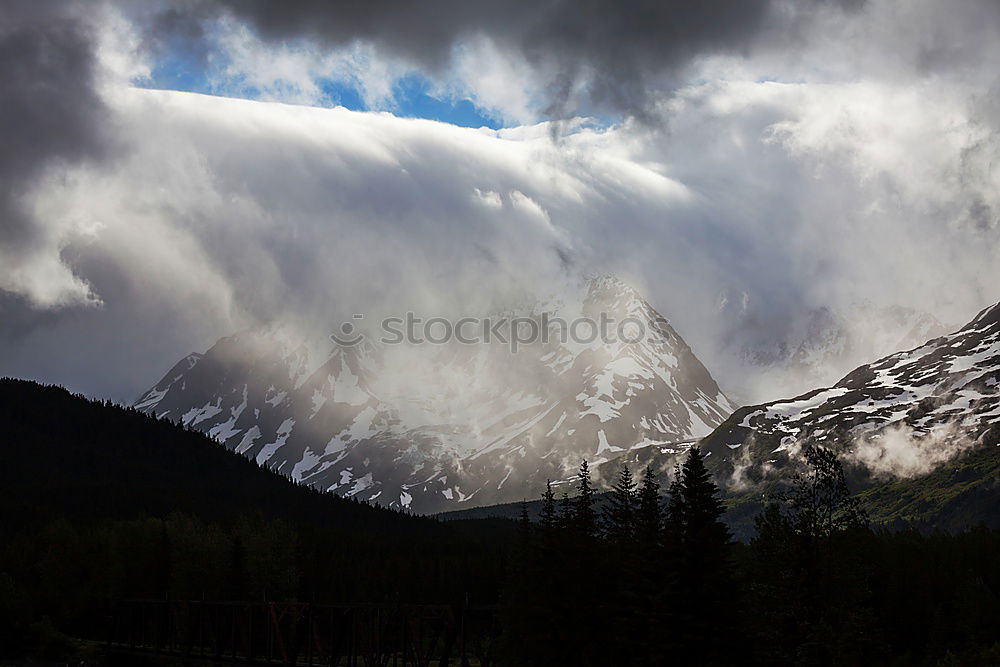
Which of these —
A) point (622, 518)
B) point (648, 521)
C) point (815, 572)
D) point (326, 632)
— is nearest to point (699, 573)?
point (648, 521)

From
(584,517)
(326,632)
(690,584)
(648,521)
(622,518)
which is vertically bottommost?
(690,584)

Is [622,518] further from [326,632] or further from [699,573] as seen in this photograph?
[326,632]

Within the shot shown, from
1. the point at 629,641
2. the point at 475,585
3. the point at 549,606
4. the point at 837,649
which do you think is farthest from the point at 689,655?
the point at 475,585

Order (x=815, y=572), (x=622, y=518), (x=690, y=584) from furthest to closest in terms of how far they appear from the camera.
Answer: (x=622, y=518), (x=815, y=572), (x=690, y=584)

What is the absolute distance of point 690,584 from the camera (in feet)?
214

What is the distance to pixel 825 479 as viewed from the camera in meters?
74.6

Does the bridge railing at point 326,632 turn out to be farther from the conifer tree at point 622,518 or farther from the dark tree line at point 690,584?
the conifer tree at point 622,518

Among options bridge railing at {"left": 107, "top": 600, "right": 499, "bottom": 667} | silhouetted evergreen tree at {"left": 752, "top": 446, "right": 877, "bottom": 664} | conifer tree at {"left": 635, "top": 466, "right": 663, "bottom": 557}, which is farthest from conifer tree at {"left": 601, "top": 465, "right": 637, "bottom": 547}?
bridge railing at {"left": 107, "top": 600, "right": 499, "bottom": 667}

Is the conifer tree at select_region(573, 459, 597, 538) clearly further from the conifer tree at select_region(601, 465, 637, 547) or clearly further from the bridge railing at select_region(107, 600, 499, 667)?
the bridge railing at select_region(107, 600, 499, 667)

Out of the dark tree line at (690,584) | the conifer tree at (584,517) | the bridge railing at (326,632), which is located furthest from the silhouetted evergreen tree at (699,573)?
the bridge railing at (326,632)

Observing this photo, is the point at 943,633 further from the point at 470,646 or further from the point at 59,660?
the point at 59,660

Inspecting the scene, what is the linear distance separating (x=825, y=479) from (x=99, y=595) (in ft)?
439

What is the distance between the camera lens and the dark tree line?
64375 millimetres

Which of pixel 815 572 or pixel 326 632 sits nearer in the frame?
pixel 815 572
